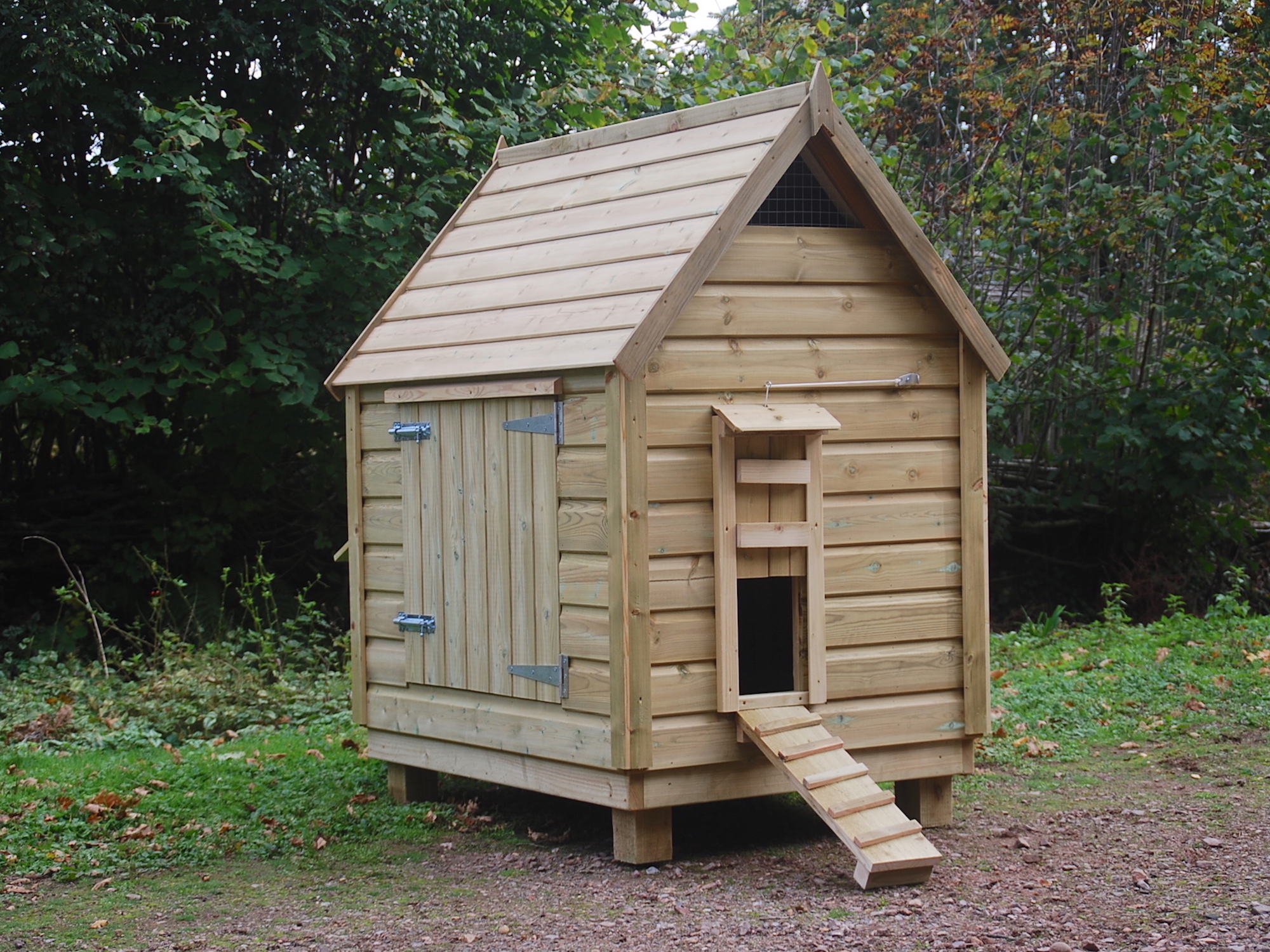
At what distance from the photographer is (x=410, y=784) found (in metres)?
6.71

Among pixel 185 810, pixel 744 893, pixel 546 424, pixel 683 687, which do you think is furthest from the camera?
pixel 185 810

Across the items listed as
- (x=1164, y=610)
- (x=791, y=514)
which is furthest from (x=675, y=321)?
(x=1164, y=610)

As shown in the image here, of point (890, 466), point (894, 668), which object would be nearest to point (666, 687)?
point (894, 668)

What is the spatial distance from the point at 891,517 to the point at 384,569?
8.18 ft

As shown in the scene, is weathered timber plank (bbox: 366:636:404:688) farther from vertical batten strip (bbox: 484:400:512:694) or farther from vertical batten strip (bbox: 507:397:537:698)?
vertical batten strip (bbox: 507:397:537:698)

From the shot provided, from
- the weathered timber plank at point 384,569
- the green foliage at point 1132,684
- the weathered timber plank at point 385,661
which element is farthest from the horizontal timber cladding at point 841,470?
the green foliage at point 1132,684

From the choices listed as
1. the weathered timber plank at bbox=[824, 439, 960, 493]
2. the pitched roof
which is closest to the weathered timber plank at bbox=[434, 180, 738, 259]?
the pitched roof

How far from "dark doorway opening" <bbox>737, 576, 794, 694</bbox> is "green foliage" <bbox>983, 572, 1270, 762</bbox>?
73.5 inches

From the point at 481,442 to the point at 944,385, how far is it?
2.13 metres

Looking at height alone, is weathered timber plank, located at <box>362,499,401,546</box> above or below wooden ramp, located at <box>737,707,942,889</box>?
above

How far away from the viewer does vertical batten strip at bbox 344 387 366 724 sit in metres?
6.59

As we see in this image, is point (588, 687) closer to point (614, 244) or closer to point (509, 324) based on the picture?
point (509, 324)

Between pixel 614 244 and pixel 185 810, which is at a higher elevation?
pixel 614 244

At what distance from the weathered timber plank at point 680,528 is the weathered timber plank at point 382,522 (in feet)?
5.18
